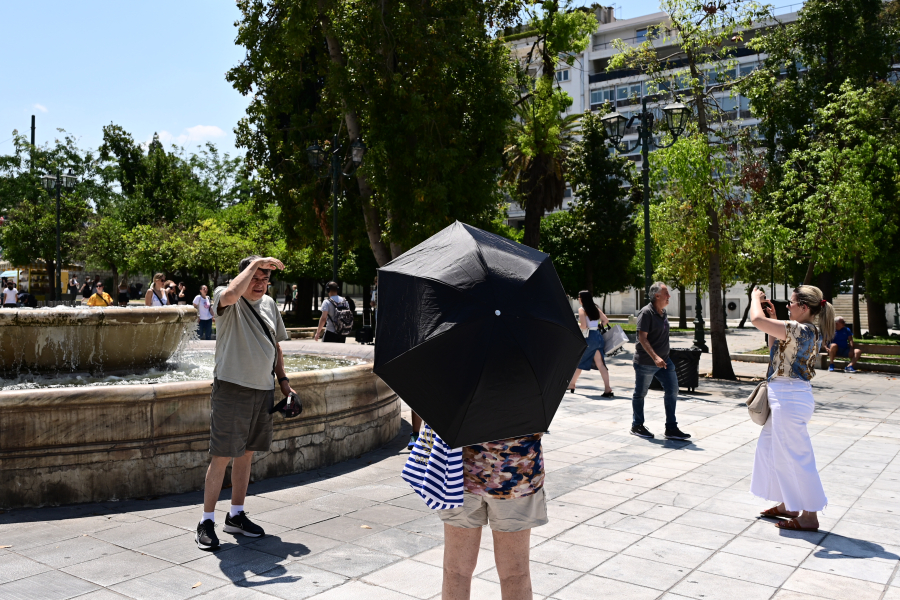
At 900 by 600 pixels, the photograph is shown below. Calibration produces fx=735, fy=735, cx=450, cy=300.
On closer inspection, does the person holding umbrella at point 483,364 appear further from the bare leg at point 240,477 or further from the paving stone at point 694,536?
the paving stone at point 694,536

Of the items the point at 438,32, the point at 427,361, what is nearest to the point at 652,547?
the point at 427,361

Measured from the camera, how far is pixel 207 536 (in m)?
4.70

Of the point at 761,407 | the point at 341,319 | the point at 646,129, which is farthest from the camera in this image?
the point at 646,129

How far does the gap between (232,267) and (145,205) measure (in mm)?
13002

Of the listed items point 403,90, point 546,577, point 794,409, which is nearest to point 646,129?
point 403,90

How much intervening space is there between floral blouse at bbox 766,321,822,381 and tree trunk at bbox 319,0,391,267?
575 inches

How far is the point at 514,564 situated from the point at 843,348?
59.6ft

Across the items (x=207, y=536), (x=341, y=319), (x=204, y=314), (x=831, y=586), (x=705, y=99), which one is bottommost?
(x=831, y=586)

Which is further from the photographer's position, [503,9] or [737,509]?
[503,9]

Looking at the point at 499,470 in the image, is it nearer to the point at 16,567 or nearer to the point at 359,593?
the point at 359,593

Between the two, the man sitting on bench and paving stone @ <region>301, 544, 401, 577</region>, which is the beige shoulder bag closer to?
paving stone @ <region>301, 544, 401, 577</region>

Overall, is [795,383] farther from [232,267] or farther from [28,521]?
[232,267]

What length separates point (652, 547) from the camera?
4945 millimetres

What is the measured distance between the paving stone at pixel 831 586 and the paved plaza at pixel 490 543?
0.01 metres
